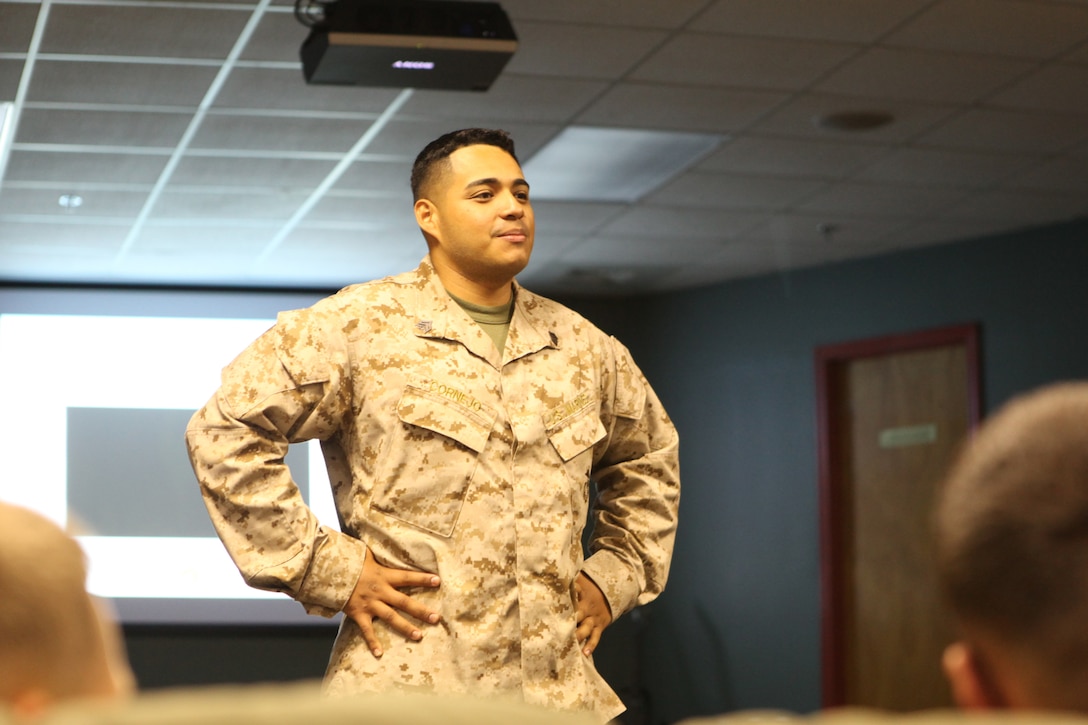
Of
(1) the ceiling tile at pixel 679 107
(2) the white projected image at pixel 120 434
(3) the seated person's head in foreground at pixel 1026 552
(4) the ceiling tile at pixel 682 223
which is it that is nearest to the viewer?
(3) the seated person's head in foreground at pixel 1026 552

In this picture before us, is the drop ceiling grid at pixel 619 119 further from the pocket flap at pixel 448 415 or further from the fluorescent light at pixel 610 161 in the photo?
the pocket flap at pixel 448 415

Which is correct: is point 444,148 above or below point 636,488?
above

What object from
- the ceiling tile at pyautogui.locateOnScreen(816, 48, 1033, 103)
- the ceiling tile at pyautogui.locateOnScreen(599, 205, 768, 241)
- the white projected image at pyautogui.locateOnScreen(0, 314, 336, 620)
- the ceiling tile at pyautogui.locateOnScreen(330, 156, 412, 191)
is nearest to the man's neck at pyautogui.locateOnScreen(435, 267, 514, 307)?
the ceiling tile at pyautogui.locateOnScreen(816, 48, 1033, 103)

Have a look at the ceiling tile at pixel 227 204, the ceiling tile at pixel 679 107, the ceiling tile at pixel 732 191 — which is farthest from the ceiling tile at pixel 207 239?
the ceiling tile at pixel 679 107

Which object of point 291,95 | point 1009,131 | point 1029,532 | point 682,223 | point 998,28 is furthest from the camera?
point 682,223

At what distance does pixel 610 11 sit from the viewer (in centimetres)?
385

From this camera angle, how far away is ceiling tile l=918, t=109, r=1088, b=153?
15.8 ft

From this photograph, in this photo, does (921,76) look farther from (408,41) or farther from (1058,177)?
(408,41)

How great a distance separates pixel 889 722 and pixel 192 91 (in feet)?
14.2

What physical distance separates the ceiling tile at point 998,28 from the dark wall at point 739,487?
2502 mm

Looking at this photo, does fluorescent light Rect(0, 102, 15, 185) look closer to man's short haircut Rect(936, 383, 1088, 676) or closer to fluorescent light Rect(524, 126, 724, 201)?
fluorescent light Rect(524, 126, 724, 201)

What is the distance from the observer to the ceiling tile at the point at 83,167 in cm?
514

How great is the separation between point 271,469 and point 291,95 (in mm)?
2788

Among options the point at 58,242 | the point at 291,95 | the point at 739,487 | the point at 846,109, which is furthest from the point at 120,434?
the point at 846,109
